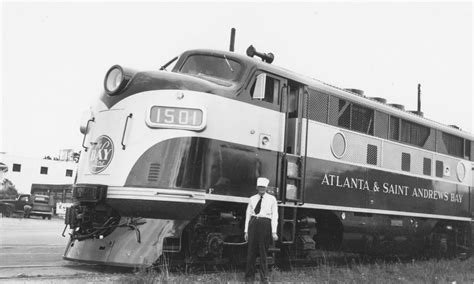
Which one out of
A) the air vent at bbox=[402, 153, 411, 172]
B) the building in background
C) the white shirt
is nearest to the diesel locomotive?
the air vent at bbox=[402, 153, 411, 172]

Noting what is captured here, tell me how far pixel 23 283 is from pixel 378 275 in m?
5.86

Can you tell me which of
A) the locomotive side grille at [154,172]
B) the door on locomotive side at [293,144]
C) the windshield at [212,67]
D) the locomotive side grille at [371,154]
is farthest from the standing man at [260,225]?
the locomotive side grille at [371,154]

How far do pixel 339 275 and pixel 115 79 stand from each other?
16.3 feet

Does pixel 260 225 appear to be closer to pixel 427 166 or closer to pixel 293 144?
pixel 293 144

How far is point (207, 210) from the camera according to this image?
8.77 m

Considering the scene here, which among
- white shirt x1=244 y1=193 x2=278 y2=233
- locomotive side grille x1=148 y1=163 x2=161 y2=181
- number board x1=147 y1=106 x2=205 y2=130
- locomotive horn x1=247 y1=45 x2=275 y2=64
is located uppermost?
locomotive horn x1=247 y1=45 x2=275 y2=64

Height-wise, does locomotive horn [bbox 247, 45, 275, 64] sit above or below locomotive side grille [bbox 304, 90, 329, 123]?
above

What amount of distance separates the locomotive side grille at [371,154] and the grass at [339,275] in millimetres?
2263

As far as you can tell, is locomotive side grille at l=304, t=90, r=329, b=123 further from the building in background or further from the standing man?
the building in background

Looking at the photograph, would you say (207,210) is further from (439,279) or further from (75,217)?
(439,279)

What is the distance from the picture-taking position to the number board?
27.6 feet

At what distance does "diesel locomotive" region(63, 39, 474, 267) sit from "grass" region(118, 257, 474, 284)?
484 millimetres

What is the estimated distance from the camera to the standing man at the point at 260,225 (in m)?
8.17

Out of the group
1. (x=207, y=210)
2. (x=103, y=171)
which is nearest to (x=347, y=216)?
(x=207, y=210)
